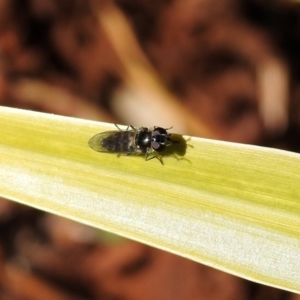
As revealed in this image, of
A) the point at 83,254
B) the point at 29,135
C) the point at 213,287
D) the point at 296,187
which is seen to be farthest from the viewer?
the point at 83,254

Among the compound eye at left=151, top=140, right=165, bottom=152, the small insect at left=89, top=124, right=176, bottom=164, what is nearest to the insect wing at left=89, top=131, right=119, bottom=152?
the small insect at left=89, top=124, right=176, bottom=164

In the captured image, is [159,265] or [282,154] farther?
[159,265]

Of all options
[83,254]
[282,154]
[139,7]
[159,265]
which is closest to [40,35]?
[139,7]

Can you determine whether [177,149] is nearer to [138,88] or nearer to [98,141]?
[98,141]

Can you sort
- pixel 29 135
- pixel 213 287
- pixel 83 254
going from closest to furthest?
pixel 29 135 < pixel 213 287 < pixel 83 254

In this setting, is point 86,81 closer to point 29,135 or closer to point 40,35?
point 40,35

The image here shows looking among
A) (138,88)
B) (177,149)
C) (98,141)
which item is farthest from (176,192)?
(138,88)

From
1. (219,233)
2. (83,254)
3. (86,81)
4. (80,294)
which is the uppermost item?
(86,81)
